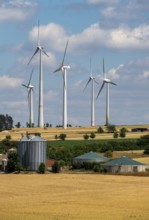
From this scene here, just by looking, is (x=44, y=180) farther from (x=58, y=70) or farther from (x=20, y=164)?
(x=58, y=70)

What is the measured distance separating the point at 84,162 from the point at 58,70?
57.1 metres

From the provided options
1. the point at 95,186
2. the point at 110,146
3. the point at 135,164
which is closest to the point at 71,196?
the point at 95,186

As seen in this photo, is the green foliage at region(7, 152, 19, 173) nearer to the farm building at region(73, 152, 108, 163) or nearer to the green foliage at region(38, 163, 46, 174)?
the green foliage at region(38, 163, 46, 174)

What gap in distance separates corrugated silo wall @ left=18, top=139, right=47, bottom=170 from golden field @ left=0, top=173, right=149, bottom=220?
8391 millimetres

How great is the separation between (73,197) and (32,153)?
3913 centimetres

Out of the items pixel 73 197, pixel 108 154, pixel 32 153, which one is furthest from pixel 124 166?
pixel 73 197

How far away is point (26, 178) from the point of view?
8394 centimetres

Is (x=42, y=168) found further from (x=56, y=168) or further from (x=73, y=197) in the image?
(x=73, y=197)

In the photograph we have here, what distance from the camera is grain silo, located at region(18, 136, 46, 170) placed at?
3871 inches

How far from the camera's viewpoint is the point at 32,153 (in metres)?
98.3

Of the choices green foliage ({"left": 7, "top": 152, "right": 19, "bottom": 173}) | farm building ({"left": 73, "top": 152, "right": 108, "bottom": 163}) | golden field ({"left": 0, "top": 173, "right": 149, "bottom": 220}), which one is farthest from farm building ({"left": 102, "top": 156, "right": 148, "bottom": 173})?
green foliage ({"left": 7, "top": 152, "right": 19, "bottom": 173})

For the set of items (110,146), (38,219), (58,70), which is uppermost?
(58,70)

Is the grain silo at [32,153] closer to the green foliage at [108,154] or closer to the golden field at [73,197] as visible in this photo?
the golden field at [73,197]

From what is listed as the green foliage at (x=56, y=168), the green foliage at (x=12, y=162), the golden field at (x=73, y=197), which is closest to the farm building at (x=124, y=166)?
the golden field at (x=73, y=197)
